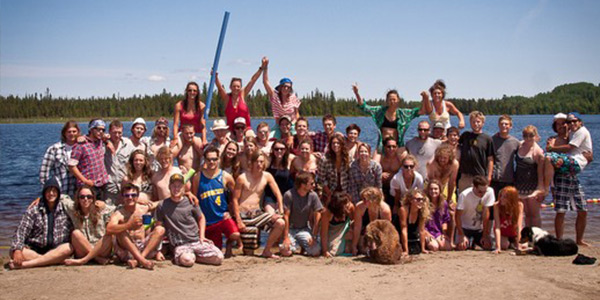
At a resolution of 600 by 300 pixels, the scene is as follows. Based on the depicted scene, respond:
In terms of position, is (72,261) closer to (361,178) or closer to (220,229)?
(220,229)

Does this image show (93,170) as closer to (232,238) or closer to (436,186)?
(232,238)

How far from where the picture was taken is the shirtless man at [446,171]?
25.0 feet

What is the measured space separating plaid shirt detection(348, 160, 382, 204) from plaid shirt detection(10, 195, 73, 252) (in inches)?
152

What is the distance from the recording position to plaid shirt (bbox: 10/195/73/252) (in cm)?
654

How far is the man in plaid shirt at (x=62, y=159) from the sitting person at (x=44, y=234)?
0.51 metres

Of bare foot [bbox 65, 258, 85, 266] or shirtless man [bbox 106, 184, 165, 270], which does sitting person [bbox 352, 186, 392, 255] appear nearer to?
shirtless man [bbox 106, 184, 165, 270]

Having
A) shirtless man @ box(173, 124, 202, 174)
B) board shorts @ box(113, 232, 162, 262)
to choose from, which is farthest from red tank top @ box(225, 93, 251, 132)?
board shorts @ box(113, 232, 162, 262)

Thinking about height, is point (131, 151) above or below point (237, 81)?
below

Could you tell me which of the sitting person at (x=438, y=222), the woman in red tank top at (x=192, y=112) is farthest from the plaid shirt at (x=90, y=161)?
the sitting person at (x=438, y=222)

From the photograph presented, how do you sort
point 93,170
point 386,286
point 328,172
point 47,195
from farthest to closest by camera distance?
point 328,172, point 93,170, point 47,195, point 386,286

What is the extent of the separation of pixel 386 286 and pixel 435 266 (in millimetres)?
1115

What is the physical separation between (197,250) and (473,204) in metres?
4.02

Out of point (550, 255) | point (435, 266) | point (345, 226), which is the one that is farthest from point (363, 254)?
point (550, 255)

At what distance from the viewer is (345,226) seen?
7617 millimetres
